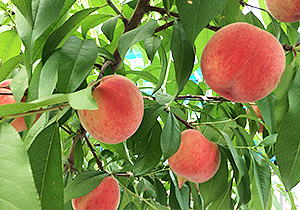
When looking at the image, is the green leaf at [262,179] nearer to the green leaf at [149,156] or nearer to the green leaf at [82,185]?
the green leaf at [149,156]

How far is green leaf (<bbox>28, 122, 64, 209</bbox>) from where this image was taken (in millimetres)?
304

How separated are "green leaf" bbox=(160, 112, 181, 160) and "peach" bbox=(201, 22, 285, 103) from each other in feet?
0.50

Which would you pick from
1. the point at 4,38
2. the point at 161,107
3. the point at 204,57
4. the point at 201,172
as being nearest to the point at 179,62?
the point at 204,57

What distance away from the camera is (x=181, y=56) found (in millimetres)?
401

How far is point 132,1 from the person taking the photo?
0.57 m

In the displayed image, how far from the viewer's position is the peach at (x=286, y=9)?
430mm

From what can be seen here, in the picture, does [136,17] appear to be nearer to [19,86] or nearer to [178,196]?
[19,86]

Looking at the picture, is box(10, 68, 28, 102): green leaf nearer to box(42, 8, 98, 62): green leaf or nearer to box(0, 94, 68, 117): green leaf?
box(42, 8, 98, 62): green leaf

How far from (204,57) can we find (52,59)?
0.26 m

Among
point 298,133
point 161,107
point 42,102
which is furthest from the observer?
point 161,107

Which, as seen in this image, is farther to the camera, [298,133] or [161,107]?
[161,107]

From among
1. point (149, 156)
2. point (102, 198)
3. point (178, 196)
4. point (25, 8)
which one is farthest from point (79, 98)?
point (178, 196)

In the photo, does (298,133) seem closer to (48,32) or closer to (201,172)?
(201,172)

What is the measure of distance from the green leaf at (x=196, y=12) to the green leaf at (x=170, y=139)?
0.82 feet
